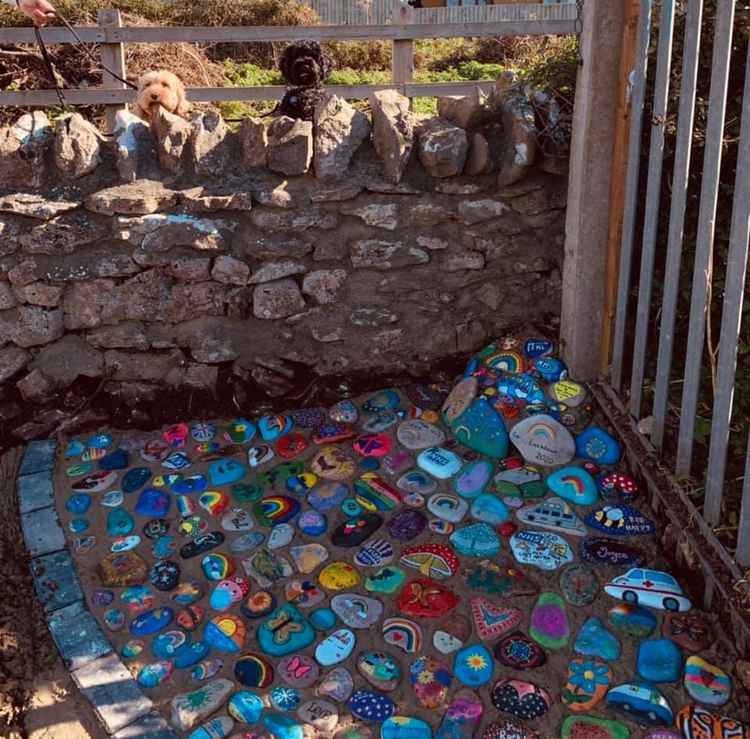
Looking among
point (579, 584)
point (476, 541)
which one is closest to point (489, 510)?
point (476, 541)

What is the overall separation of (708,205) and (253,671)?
1.80m

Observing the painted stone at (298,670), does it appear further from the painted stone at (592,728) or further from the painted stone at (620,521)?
the painted stone at (620,521)

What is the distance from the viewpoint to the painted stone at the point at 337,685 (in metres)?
2.28

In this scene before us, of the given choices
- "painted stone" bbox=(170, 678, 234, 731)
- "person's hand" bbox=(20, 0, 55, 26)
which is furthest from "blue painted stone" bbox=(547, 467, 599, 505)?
"person's hand" bbox=(20, 0, 55, 26)

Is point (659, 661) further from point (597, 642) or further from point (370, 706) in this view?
point (370, 706)

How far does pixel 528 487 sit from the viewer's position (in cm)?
289

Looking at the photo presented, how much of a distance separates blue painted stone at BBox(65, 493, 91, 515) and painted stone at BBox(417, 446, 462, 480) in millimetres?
1193

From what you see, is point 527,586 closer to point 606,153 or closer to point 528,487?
point 528,487

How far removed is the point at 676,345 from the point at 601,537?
736mm

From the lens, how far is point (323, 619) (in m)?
2.49

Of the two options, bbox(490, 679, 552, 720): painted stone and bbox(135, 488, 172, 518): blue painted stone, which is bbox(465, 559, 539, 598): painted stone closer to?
bbox(490, 679, 552, 720): painted stone

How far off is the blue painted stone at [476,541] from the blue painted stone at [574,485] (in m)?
0.29

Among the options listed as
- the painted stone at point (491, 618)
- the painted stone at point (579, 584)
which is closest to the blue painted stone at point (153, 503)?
the painted stone at point (491, 618)

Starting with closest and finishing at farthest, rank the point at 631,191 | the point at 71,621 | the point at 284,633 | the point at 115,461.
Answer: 1. the point at 284,633
2. the point at 71,621
3. the point at 631,191
4. the point at 115,461
